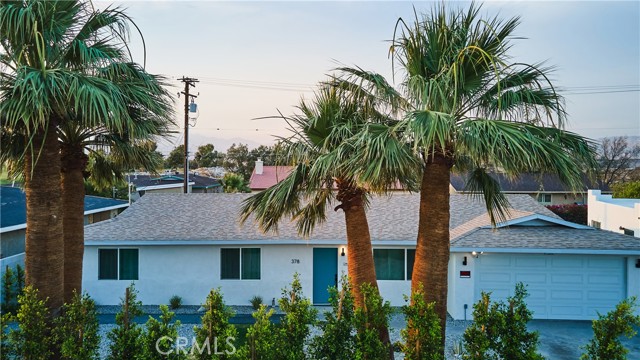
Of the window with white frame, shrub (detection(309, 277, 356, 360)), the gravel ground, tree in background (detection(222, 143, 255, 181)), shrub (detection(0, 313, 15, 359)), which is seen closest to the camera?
shrub (detection(309, 277, 356, 360))

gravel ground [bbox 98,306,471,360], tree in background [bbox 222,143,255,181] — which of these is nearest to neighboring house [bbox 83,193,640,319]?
gravel ground [bbox 98,306,471,360]

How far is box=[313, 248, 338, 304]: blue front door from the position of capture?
12.2 meters

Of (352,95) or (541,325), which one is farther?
(541,325)

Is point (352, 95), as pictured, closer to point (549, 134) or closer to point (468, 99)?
point (468, 99)

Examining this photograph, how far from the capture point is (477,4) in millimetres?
5316

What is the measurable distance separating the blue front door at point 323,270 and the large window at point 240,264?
5.71ft

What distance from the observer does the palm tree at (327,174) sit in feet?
20.1

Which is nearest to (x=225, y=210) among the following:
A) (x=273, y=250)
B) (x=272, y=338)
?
(x=273, y=250)

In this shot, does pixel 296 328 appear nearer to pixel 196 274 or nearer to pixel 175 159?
pixel 196 274

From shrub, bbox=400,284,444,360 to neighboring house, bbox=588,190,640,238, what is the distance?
43.2ft

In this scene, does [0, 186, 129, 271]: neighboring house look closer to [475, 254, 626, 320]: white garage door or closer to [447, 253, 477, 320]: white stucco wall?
[447, 253, 477, 320]: white stucco wall

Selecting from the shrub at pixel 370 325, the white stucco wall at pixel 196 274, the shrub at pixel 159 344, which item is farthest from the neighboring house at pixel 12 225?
the shrub at pixel 370 325

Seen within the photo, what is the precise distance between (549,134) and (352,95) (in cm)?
279

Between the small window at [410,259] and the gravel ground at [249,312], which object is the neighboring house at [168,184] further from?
the small window at [410,259]
